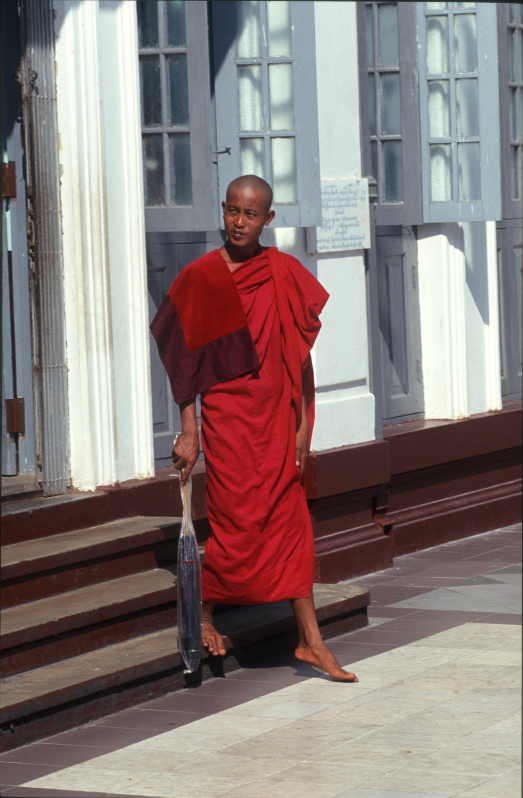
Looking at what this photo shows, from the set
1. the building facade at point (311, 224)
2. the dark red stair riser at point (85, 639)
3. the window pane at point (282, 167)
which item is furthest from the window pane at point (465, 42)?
the dark red stair riser at point (85, 639)

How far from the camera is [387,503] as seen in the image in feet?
27.9

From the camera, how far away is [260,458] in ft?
18.2

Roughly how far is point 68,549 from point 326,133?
3.34 m

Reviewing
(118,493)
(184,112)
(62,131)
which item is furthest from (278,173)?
(118,493)

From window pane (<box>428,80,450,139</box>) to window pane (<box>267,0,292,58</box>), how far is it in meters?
2.04

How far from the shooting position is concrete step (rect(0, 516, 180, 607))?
18.4ft

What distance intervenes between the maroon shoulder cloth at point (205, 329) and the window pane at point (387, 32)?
422 centimetres

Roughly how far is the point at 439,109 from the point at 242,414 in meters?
4.48

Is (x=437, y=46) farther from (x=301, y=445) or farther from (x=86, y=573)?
(x=86, y=573)

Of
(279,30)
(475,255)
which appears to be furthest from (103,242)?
(475,255)

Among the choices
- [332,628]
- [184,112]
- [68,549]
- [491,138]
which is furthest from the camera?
[491,138]

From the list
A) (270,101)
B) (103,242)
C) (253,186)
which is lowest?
(103,242)

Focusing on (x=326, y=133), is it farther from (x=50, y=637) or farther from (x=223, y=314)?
(x=50, y=637)

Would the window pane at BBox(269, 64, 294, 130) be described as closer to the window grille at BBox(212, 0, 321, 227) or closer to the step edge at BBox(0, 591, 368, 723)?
the window grille at BBox(212, 0, 321, 227)
